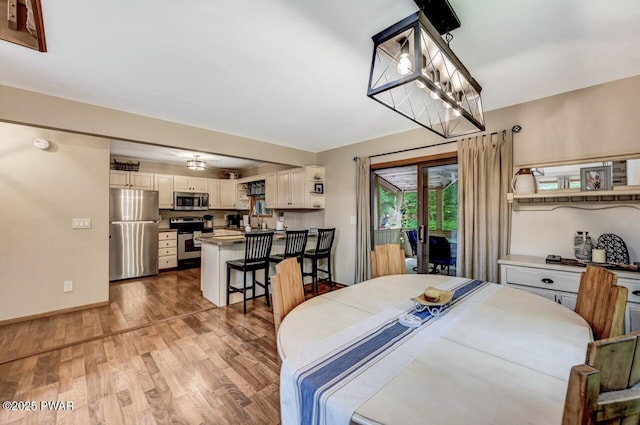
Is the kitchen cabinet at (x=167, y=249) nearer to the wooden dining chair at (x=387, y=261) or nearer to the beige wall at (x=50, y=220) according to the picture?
the beige wall at (x=50, y=220)

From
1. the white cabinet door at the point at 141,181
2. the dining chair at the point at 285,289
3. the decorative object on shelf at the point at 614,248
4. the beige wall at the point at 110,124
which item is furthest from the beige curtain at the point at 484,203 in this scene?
the white cabinet door at the point at 141,181

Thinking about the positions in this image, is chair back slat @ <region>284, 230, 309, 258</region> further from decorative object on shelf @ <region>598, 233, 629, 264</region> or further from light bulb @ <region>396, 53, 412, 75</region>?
decorative object on shelf @ <region>598, 233, 629, 264</region>

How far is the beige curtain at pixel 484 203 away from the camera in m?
2.88

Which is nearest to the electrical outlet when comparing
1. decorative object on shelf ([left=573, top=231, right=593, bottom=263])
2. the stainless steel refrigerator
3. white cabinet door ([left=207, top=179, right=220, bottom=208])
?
the stainless steel refrigerator

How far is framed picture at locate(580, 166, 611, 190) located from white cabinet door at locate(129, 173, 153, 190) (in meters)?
7.00

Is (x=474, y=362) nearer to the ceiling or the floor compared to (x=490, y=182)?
nearer to the floor

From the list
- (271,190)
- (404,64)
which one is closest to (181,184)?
(271,190)

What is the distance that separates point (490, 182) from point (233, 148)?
11.2 feet

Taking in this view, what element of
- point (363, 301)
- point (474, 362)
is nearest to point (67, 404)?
point (363, 301)

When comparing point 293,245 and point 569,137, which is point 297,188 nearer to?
point 293,245

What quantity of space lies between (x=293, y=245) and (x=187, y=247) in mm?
3505

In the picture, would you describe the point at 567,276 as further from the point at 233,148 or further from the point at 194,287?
the point at 194,287

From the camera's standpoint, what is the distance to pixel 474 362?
3.34 ft

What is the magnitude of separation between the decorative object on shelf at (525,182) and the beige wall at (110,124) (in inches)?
137
